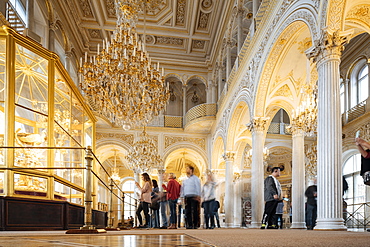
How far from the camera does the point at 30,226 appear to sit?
21.6 ft

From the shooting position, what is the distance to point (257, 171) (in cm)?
1151

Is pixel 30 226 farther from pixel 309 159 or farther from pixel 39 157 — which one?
pixel 309 159

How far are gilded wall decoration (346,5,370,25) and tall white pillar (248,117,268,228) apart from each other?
14.4 ft

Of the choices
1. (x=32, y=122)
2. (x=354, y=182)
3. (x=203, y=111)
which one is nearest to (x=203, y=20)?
(x=203, y=111)

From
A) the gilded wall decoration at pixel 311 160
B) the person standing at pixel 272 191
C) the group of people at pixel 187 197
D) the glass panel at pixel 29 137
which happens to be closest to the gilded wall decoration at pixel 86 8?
the group of people at pixel 187 197

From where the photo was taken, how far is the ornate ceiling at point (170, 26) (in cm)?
1656

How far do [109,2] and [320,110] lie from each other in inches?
501

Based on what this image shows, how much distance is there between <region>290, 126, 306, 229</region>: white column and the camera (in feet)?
35.3

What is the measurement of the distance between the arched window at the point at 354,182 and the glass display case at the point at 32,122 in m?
12.4

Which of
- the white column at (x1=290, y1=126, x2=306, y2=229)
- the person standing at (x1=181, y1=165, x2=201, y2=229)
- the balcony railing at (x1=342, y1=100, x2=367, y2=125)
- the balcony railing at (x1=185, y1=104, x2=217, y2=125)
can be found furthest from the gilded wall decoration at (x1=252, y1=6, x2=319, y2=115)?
the balcony railing at (x1=185, y1=104, x2=217, y2=125)

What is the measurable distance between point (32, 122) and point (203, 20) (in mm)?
12457

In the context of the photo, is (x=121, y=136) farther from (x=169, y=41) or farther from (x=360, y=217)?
Result: (x=360, y=217)

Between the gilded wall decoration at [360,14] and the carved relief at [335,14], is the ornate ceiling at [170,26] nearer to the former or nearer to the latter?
the gilded wall decoration at [360,14]

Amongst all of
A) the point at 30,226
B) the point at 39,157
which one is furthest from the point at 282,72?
the point at 30,226
